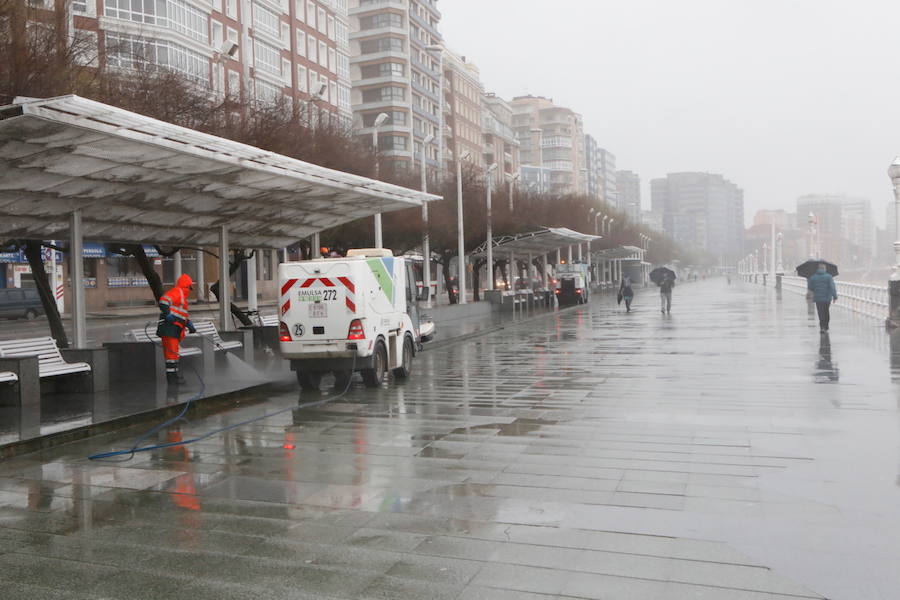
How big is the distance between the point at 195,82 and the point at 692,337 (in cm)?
1381

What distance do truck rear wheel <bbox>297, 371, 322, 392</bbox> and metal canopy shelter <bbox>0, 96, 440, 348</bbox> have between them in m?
3.03

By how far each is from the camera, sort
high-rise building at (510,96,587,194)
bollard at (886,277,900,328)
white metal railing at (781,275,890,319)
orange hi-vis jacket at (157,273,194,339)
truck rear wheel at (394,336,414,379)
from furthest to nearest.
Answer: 1. high-rise building at (510,96,587,194)
2. white metal railing at (781,275,890,319)
3. bollard at (886,277,900,328)
4. truck rear wheel at (394,336,414,379)
5. orange hi-vis jacket at (157,273,194,339)

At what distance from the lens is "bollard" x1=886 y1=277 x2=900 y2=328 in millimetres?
22391

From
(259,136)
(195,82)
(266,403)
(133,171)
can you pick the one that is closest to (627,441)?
(266,403)

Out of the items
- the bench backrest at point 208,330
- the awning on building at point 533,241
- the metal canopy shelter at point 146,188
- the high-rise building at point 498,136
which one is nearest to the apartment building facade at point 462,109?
the high-rise building at point 498,136

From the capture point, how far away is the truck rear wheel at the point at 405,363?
15.2 m

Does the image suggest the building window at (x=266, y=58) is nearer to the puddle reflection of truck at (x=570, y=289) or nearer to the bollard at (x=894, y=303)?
the puddle reflection of truck at (x=570, y=289)

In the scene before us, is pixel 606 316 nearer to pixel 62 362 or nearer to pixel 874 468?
pixel 62 362

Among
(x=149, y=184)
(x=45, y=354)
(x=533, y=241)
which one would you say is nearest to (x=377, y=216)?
(x=149, y=184)

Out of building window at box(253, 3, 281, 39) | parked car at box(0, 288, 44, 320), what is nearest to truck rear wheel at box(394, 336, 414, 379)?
parked car at box(0, 288, 44, 320)

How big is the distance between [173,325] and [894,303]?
18.3 m

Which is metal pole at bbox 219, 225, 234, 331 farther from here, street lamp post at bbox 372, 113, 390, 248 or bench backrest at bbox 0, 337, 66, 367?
street lamp post at bbox 372, 113, 390, 248

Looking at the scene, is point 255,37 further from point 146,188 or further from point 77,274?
point 146,188

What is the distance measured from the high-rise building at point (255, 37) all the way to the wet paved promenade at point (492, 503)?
28263 mm
